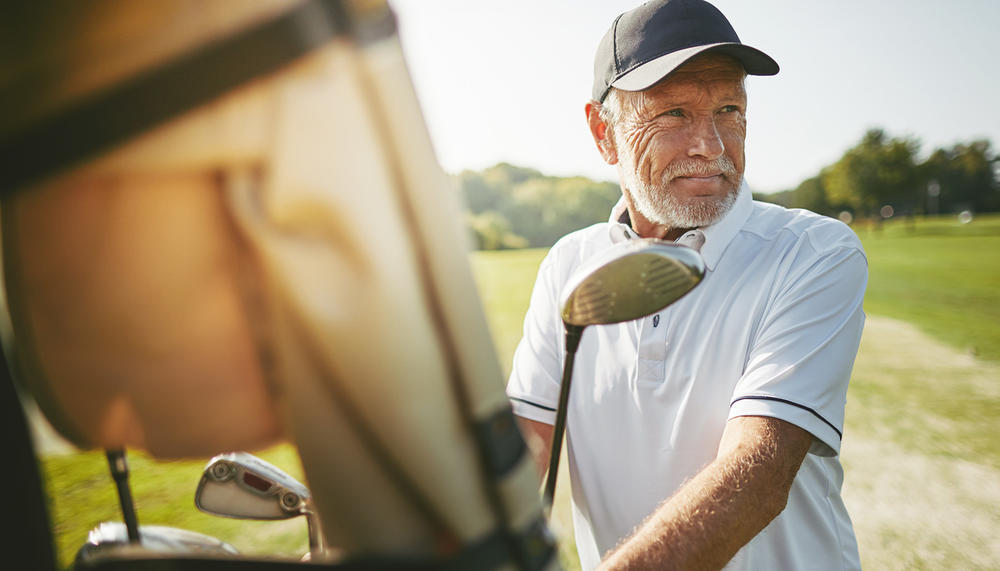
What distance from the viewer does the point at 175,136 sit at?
56 cm

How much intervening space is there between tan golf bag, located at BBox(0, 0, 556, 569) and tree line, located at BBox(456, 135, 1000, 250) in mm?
42762

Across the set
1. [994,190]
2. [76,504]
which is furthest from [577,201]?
[76,504]

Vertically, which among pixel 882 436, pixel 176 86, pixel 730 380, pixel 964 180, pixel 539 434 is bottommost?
pixel 964 180

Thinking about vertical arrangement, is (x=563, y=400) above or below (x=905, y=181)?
above

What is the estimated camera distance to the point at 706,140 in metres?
1.85

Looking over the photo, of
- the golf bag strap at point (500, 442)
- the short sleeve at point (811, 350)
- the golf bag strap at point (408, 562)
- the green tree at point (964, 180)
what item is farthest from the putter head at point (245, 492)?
the green tree at point (964, 180)

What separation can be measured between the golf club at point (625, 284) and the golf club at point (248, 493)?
641 millimetres

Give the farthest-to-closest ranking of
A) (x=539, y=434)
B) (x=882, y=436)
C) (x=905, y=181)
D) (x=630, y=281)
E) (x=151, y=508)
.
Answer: (x=905, y=181) → (x=882, y=436) → (x=151, y=508) → (x=539, y=434) → (x=630, y=281)

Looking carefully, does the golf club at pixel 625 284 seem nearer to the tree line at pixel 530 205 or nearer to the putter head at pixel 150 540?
the putter head at pixel 150 540

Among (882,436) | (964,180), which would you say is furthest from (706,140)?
(964,180)

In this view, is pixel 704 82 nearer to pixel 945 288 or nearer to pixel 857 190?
pixel 945 288

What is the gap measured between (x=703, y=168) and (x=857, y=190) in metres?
57.2

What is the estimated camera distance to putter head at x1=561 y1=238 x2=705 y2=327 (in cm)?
101

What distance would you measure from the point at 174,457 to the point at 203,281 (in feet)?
0.85
